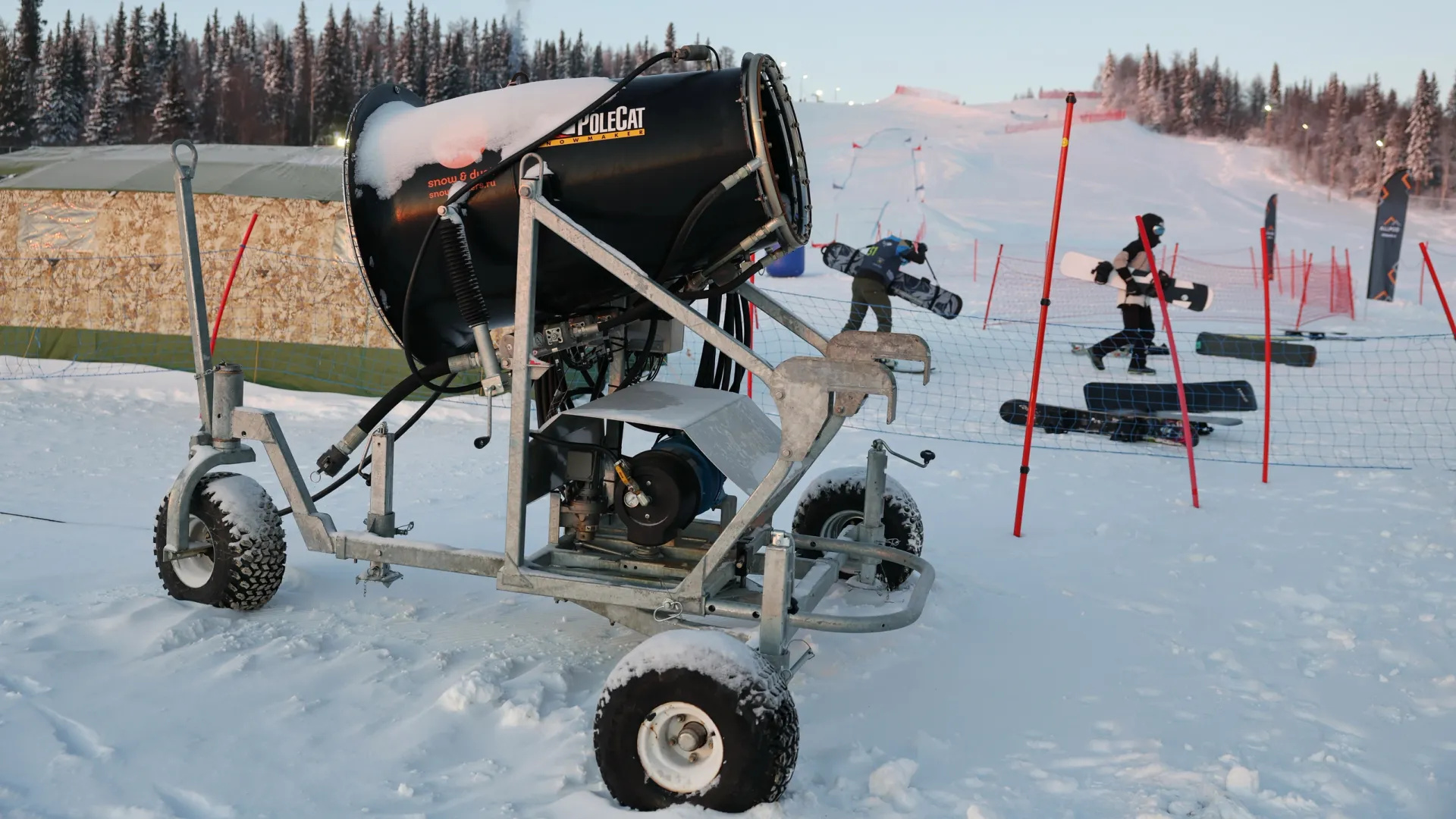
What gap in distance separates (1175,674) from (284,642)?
338 centimetres

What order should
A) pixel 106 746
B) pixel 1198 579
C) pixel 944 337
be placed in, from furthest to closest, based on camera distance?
pixel 944 337, pixel 1198 579, pixel 106 746

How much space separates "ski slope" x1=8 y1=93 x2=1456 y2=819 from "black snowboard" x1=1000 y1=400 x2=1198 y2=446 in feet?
5.56

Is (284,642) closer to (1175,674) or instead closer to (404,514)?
(404,514)

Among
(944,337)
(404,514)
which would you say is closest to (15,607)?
(404,514)

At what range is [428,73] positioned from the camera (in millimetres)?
75750

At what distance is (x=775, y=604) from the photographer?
3.19 meters

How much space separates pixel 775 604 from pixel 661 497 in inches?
29.9

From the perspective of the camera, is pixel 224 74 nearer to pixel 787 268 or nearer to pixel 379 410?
pixel 787 268

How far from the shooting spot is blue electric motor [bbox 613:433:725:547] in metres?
3.78

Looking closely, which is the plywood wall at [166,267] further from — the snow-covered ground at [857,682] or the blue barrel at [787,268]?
the blue barrel at [787,268]

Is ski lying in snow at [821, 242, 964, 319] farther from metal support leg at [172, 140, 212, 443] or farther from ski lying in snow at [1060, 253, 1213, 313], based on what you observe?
metal support leg at [172, 140, 212, 443]

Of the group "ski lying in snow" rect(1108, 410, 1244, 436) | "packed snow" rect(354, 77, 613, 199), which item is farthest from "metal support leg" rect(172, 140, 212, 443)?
"ski lying in snow" rect(1108, 410, 1244, 436)

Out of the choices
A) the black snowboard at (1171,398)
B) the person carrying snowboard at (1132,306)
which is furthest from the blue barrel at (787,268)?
the black snowboard at (1171,398)

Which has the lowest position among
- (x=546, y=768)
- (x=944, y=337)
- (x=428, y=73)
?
(x=546, y=768)
